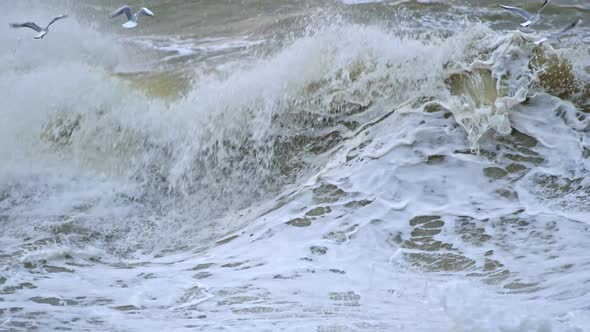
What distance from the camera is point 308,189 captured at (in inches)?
215

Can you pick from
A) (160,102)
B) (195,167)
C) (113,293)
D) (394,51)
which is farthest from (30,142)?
(394,51)

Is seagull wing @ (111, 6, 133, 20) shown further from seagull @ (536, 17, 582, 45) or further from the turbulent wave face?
seagull @ (536, 17, 582, 45)

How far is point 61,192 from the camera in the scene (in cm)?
580

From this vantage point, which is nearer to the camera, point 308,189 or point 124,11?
point 308,189

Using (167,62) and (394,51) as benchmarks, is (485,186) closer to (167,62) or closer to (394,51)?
(394,51)

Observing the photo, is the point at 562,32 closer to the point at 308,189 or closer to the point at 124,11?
the point at 308,189

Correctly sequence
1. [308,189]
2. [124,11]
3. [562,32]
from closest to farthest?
[308,189], [124,11], [562,32]

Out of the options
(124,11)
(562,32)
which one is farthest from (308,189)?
(562,32)

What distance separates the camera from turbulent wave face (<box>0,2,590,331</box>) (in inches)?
156

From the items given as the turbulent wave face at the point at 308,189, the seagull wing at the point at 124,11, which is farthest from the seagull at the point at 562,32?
the seagull wing at the point at 124,11

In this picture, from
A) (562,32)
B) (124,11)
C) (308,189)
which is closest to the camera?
(308,189)

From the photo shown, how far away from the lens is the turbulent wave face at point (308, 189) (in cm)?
396

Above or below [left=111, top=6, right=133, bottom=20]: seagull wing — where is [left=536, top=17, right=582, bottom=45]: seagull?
below

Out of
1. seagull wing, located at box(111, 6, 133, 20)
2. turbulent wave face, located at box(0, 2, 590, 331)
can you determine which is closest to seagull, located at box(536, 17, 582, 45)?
turbulent wave face, located at box(0, 2, 590, 331)
